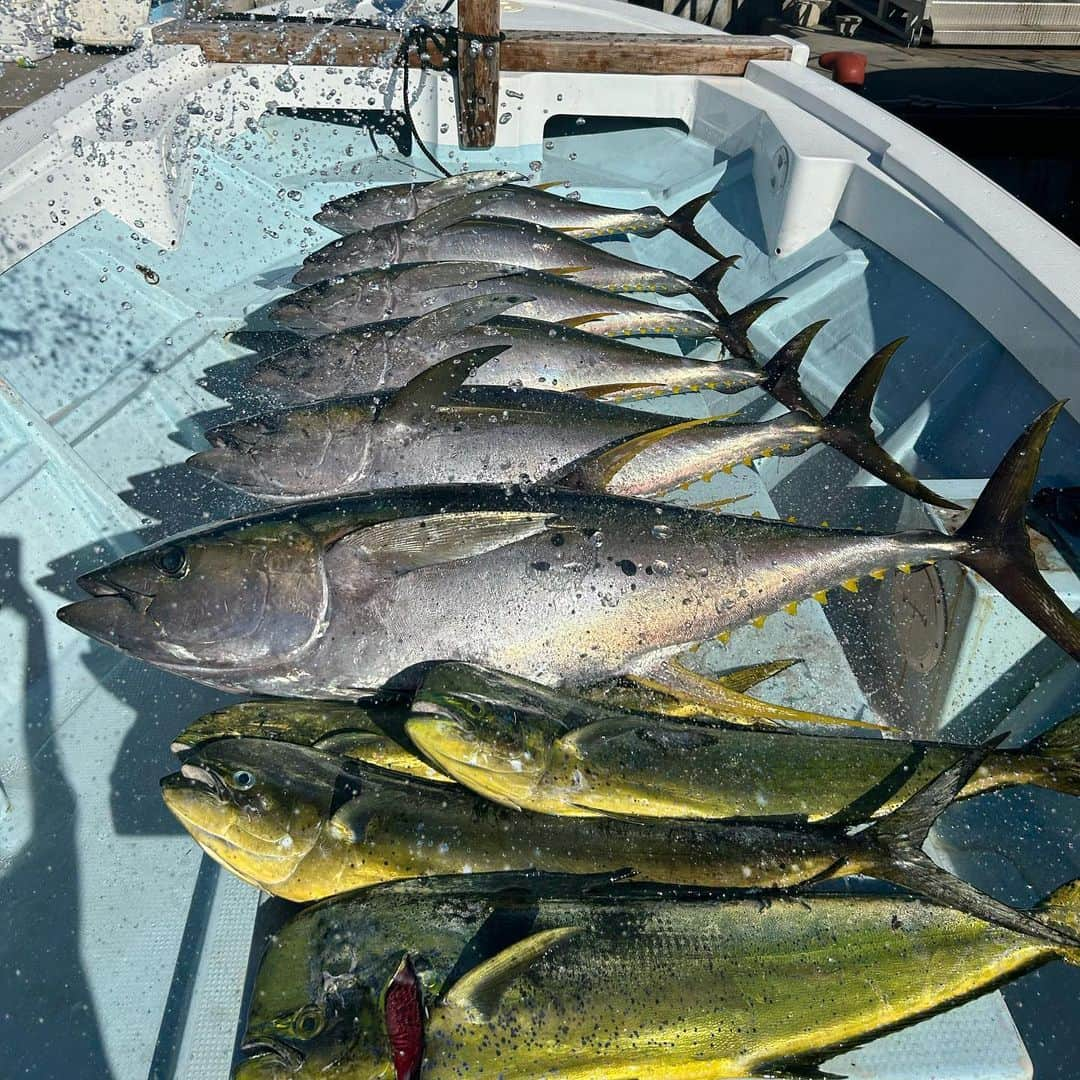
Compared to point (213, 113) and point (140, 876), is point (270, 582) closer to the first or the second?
point (140, 876)

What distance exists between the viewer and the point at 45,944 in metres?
2.41

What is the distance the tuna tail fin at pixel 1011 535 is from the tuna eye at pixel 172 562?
2.36 metres

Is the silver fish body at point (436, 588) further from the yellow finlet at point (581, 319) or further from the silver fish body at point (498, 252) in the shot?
the silver fish body at point (498, 252)

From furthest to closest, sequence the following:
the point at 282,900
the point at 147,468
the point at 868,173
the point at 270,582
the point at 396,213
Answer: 1. the point at 396,213
2. the point at 868,173
3. the point at 147,468
4. the point at 270,582
5. the point at 282,900

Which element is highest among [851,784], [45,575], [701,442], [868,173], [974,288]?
[868,173]

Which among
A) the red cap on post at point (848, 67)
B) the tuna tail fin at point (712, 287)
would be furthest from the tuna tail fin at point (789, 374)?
the red cap on post at point (848, 67)

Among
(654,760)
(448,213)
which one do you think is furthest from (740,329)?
(654,760)

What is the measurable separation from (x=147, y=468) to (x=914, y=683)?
3451 mm

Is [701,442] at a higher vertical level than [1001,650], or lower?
higher

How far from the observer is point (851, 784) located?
210 cm

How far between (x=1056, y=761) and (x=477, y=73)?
5.75 meters

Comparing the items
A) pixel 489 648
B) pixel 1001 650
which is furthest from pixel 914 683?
pixel 489 648

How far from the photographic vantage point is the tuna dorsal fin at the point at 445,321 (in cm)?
353

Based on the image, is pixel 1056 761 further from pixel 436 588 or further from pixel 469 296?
pixel 469 296
